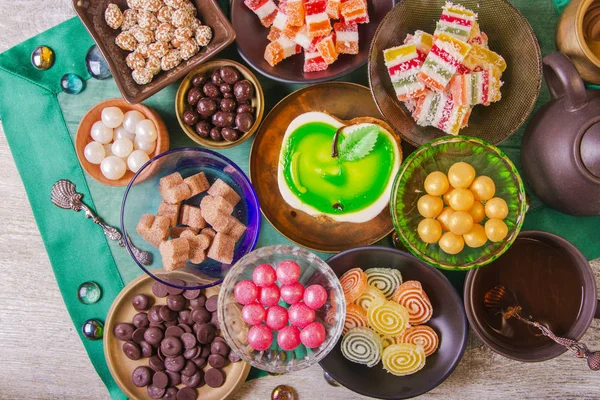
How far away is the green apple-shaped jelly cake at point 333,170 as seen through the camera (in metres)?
1.50

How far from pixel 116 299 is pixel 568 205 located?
136cm

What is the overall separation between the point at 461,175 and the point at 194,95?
0.79 metres

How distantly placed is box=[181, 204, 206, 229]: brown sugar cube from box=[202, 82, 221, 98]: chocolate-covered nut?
339 millimetres

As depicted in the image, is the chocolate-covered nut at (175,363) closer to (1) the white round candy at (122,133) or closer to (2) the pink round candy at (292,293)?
(2) the pink round candy at (292,293)

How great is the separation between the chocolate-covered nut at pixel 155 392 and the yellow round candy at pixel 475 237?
104cm

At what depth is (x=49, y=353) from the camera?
1752 mm

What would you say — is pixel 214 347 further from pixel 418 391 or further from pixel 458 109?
pixel 458 109

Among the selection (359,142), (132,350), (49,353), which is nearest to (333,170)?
(359,142)

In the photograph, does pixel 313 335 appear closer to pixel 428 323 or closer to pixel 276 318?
pixel 276 318

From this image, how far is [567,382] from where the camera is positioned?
5.40ft

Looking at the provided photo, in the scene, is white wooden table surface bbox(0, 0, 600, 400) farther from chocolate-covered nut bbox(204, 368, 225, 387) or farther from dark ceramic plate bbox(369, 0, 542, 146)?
dark ceramic plate bbox(369, 0, 542, 146)

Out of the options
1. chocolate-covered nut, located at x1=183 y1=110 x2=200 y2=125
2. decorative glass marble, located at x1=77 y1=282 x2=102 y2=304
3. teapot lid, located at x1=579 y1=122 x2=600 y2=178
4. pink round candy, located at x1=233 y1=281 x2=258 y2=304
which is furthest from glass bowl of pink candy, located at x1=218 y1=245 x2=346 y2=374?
teapot lid, located at x1=579 y1=122 x2=600 y2=178

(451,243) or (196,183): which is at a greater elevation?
(196,183)

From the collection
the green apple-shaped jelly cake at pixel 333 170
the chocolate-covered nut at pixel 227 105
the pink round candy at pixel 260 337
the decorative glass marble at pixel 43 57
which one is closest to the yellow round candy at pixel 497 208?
the green apple-shaped jelly cake at pixel 333 170
